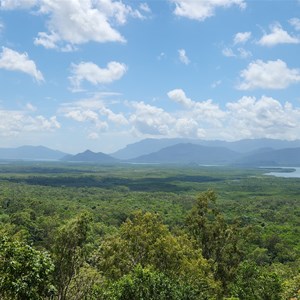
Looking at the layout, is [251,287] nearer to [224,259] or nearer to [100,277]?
[224,259]

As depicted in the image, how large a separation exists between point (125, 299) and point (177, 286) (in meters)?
2.75

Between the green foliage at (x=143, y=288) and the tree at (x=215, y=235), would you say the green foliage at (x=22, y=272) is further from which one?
the tree at (x=215, y=235)

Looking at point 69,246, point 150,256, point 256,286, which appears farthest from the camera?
point 256,286

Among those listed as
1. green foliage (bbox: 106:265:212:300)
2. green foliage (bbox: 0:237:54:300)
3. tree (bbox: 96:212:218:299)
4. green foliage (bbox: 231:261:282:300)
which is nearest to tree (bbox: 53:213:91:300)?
green foliage (bbox: 106:265:212:300)

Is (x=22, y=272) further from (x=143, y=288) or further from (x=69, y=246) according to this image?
(x=143, y=288)

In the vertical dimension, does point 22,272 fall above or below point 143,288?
above

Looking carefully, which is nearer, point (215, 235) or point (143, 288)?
point (143, 288)

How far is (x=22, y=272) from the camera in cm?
1141

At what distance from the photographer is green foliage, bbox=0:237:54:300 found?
11.2 m

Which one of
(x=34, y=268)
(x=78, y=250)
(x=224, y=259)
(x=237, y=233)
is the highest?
(x=34, y=268)

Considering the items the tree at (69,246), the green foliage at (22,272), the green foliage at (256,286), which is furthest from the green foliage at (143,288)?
the green foliage at (22,272)

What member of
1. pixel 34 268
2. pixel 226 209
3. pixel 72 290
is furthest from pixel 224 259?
pixel 226 209

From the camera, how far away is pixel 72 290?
18656 mm

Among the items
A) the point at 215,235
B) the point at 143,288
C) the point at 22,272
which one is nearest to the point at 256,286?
the point at 215,235
